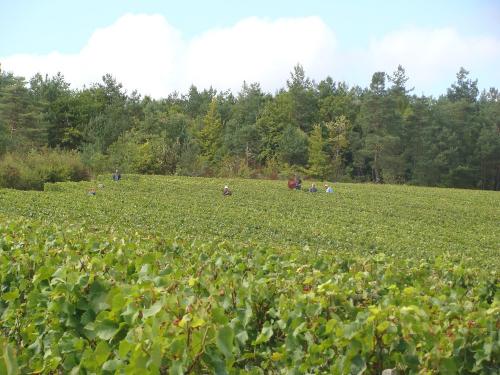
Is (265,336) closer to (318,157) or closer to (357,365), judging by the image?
(357,365)

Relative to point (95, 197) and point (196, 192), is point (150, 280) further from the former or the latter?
point (196, 192)

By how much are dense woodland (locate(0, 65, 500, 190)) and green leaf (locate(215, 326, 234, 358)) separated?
54274mm

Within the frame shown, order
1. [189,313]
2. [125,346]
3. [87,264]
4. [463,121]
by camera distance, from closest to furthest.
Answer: [125,346] < [189,313] < [87,264] < [463,121]

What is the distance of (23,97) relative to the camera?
60.1m

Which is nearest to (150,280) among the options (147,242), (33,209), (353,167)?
(147,242)

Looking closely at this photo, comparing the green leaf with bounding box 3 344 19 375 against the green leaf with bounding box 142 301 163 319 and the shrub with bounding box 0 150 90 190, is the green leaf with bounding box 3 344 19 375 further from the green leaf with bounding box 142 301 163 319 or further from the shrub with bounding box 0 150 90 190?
the shrub with bounding box 0 150 90 190

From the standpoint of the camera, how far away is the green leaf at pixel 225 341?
2506 millimetres

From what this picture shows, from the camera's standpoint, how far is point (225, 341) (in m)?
2.52

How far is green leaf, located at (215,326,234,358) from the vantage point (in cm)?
251

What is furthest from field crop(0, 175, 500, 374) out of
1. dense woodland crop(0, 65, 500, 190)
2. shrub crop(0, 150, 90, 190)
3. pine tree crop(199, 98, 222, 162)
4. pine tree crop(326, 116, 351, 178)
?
pine tree crop(199, 98, 222, 162)

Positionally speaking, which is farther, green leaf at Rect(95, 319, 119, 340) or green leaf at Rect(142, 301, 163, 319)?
green leaf at Rect(95, 319, 119, 340)

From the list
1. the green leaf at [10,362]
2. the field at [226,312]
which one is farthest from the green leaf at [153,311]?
the green leaf at [10,362]

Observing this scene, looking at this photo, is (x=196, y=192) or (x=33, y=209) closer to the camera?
(x=33, y=209)

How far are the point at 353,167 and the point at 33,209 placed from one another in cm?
5852
